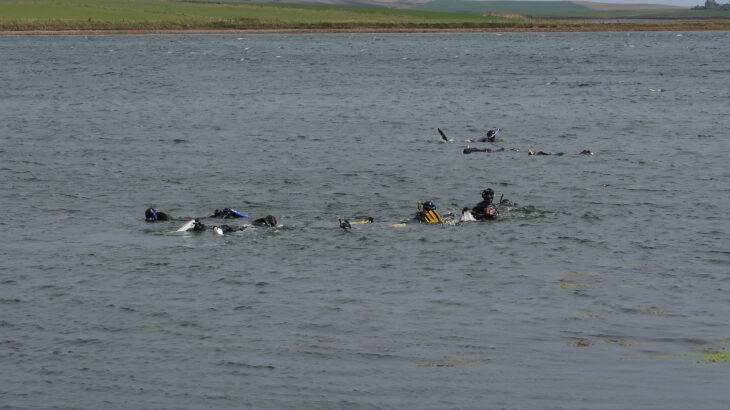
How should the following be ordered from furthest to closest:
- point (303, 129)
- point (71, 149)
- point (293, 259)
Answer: point (303, 129), point (71, 149), point (293, 259)

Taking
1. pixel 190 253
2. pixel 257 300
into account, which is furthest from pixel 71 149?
pixel 257 300

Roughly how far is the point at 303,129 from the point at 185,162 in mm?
14395

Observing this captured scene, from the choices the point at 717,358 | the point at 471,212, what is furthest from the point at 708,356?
the point at 471,212

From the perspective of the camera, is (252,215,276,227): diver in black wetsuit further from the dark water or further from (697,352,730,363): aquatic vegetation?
(697,352,730,363): aquatic vegetation

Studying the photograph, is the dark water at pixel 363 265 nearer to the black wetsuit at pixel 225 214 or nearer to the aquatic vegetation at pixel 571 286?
the aquatic vegetation at pixel 571 286

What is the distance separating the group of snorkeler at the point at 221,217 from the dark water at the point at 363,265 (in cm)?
68

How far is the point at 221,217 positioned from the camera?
1378 inches

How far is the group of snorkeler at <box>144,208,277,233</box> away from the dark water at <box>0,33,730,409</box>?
2.23 feet

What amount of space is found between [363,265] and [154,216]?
28.6ft

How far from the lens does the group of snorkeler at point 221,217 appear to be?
32469mm

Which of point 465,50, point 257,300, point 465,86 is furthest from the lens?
point 465,50

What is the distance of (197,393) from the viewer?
760 inches

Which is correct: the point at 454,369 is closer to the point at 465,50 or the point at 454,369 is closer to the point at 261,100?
the point at 261,100

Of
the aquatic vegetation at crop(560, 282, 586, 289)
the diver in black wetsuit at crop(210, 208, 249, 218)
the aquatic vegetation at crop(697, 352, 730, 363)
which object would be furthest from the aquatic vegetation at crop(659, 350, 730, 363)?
the diver in black wetsuit at crop(210, 208, 249, 218)
